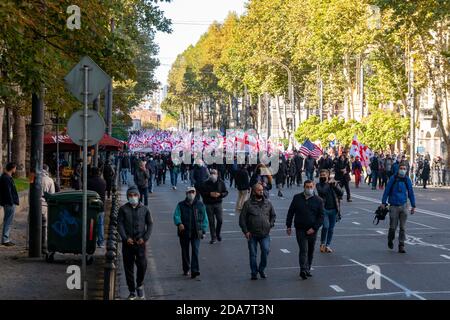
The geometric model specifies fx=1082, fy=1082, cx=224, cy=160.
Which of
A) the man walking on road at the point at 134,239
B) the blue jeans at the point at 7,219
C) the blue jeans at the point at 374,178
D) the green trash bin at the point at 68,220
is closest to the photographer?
the man walking on road at the point at 134,239

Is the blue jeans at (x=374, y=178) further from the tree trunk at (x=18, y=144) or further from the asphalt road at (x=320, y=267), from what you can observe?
the asphalt road at (x=320, y=267)

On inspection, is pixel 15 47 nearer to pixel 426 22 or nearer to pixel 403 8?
pixel 403 8

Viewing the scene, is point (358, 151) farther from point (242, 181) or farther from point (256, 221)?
point (256, 221)

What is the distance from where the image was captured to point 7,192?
20.8m

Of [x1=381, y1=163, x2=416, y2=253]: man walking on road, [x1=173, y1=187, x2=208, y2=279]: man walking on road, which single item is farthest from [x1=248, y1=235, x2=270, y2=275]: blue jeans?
[x1=381, y1=163, x2=416, y2=253]: man walking on road

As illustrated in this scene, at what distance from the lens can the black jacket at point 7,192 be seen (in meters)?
20.7

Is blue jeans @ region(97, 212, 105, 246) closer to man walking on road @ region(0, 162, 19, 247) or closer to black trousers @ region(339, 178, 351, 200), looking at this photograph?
man walking on road @ region(0, 162, 19, 247)

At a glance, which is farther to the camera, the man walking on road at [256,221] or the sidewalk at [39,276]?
the man walking on road at [256,221]

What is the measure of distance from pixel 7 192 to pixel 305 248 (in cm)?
707

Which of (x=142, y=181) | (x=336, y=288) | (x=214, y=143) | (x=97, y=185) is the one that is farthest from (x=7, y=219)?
(x=214, y=143)

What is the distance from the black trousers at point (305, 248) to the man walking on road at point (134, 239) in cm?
289

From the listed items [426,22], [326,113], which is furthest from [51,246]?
[326,113]

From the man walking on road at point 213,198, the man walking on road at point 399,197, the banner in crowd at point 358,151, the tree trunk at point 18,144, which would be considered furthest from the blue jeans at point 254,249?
the banner in crowd at point 358,151
